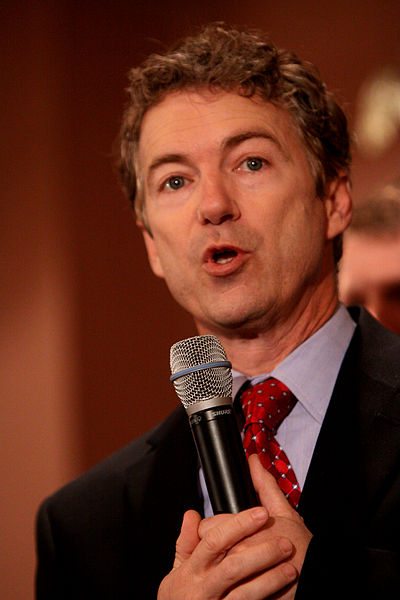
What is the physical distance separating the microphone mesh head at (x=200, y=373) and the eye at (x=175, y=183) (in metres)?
0.57

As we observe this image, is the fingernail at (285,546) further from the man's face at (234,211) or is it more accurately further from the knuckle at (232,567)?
A: the man's face at (234,211)

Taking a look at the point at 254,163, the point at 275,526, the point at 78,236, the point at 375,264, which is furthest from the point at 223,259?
the point at 78,236

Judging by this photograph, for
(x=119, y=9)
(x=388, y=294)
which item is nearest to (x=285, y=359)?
(x=388, y=294)

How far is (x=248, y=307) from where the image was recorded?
55.5 inches

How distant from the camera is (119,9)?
271cm

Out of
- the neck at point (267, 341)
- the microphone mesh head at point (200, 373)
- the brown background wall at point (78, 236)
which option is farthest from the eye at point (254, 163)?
the brown background wall at point (78, 236)

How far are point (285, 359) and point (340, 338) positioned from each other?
143 mm

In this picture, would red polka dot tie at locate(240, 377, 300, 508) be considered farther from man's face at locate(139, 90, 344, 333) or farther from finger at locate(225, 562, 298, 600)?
finger at locate(225, 562, 298, 600)

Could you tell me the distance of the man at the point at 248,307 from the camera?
1259 mm

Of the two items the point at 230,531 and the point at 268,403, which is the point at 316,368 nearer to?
the point at 268,403

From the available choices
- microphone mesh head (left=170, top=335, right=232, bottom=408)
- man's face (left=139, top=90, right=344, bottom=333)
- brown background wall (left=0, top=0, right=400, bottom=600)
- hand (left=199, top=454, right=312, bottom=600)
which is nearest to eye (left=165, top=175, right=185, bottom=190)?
man's face (left=139, top=90, right=344, bottom=333)

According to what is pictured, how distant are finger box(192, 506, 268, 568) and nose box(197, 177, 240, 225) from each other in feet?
2.13

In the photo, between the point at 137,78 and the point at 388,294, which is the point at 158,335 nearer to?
the point at 388,294

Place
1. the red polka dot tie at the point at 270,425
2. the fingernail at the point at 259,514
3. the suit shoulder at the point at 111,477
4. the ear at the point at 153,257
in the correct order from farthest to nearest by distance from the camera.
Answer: the ear at the point at 153,257 < the suit shoulder at the point at 111,477 < the red polka dot tie at the point at 270,425 < the fingernail at the point at 259,514
